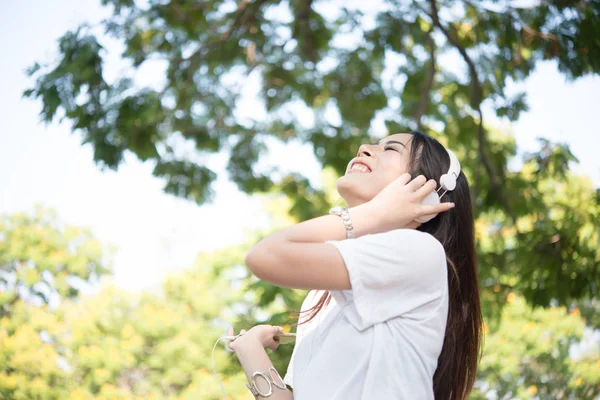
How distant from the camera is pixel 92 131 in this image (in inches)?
178

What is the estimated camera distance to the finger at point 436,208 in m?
1.37

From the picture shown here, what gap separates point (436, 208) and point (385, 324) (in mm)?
256

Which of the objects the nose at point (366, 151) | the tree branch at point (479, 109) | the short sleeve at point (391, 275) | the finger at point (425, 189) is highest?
the nose at point (366, 151)

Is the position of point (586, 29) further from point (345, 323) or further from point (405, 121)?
point (345, 323)

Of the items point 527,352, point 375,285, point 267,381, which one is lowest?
point 527,352

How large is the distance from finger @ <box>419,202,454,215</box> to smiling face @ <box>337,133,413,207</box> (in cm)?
14

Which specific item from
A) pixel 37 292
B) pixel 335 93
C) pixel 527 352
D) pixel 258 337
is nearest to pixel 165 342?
pixel 37 292

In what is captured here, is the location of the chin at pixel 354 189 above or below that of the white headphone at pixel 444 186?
above

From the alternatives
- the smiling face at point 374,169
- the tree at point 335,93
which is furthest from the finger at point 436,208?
the tree at point 335,93

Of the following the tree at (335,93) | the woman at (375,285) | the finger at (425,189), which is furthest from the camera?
the tree at (335,93)

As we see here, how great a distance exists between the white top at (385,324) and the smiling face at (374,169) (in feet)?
0.72

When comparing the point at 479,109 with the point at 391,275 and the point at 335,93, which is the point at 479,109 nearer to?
the point at 335,93

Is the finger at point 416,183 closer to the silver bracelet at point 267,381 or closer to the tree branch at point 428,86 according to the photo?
the silver bracelet at point 267,381

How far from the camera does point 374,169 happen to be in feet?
4.99
